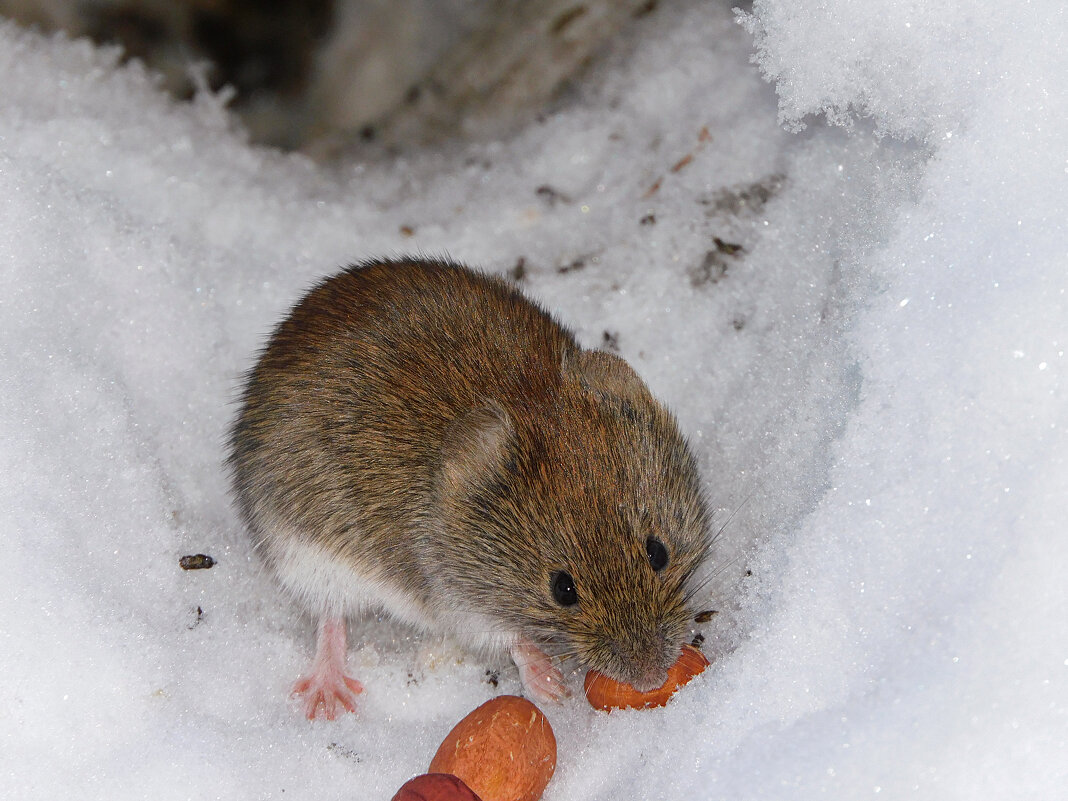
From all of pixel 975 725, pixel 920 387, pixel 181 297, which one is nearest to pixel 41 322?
pixel 181 297

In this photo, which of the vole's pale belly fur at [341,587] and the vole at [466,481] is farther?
the vole's pale belly fur at [341,587]

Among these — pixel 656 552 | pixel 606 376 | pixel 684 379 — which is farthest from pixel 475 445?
pixel 684 379

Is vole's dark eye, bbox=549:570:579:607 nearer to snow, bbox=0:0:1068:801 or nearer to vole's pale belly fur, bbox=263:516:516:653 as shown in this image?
snow, bbox=0:0:1068:801

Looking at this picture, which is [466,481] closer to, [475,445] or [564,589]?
[475,445]

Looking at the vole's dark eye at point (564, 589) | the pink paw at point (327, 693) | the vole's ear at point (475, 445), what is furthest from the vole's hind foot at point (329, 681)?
the vole's dark eye at point (564, 589)

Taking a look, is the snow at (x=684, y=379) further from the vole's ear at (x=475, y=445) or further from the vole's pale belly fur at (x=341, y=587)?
the vole's ear at (x=475, y=445)

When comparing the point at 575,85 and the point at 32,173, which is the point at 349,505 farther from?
the point at 575,85
